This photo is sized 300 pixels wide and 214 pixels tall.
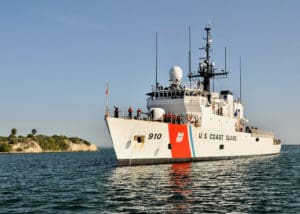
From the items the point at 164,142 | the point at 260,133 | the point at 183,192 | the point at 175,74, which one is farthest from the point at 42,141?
the point at 183,192

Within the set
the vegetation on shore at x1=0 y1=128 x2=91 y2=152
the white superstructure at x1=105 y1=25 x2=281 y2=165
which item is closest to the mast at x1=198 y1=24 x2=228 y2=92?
the white superstructure at x1=105 y1=25 x2=281 y2=165

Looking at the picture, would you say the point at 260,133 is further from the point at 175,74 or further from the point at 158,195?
the point at 158,195

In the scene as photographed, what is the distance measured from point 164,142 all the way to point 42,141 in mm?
104739

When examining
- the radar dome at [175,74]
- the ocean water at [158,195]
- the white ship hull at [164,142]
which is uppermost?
the radar dome at [175,74]

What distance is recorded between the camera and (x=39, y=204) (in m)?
15.7

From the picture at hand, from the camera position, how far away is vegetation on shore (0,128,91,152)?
116 m

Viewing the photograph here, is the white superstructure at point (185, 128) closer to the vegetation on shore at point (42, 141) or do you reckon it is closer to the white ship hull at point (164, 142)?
the white ship hull at point (164, 142)

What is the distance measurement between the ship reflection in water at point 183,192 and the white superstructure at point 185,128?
4.64 meters

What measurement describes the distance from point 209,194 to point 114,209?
5466 millimetres

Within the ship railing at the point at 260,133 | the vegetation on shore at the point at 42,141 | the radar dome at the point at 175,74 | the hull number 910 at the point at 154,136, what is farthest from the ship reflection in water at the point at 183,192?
the vegetation on shore at the point at 42,141

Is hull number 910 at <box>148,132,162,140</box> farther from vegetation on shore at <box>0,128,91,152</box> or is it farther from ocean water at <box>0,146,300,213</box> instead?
vegetation on shore at <box>0,128,91,152</box>

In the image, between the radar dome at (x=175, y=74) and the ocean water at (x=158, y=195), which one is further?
the radar dome at (x=175, y=74)

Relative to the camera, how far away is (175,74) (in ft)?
134

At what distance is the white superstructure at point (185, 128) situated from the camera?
1199 inches
